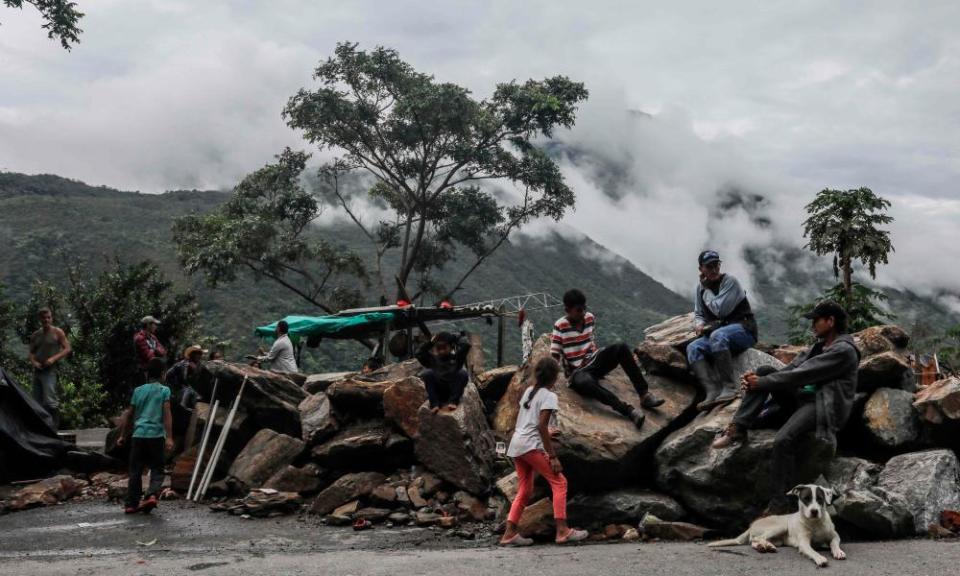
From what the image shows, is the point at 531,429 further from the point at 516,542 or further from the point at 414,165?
the point at 414,165

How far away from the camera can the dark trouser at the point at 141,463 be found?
9102 mm

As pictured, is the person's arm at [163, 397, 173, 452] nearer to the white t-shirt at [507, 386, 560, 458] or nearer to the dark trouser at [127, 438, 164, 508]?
the dark trouser at [127, 438, 164, 508]

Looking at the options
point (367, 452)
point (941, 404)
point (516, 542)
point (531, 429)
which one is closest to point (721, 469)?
point (531, 429)

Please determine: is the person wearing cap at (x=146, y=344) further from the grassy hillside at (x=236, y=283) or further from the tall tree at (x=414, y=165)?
the grassy hillside at (x=236, y=283)

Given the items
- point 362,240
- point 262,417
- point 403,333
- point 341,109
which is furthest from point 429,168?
point 362,240

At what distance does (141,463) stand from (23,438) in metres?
2.69

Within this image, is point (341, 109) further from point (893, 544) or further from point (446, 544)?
point (893, 544)

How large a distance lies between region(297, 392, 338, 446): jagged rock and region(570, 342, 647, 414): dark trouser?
3.93 metres

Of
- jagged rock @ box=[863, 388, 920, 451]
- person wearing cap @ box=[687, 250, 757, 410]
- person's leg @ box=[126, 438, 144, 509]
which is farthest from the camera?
person's leg @ box=[126, 438, 144, 509]

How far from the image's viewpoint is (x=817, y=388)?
669 cm

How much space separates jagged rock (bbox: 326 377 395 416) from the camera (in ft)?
34.7

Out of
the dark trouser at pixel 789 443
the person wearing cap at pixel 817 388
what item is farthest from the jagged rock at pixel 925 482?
the dark trouser at pixel 789 443

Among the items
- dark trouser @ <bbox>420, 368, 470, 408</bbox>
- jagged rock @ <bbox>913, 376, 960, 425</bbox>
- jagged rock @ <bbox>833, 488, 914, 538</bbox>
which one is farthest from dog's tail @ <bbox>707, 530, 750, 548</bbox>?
dark trouser @ <bbox>420, 368, 470, 408</bbox>

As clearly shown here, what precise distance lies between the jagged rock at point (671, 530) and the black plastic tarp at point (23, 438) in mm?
8500
